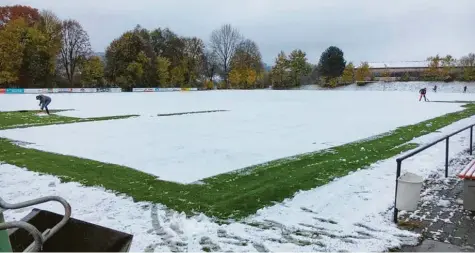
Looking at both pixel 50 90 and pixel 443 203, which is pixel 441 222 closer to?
pixel 443 203

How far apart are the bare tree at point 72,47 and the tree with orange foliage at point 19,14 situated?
626 cm

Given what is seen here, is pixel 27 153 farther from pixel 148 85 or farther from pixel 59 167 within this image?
pixel 148 85

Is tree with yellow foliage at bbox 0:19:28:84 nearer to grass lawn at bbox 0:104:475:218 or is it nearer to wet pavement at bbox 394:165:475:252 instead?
grass lawn at bbox 0:104:475:218

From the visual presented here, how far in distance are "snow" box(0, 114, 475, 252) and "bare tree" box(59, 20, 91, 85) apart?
248 feet

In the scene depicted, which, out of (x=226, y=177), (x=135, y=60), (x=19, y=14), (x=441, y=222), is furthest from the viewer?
(x=19, y=14)


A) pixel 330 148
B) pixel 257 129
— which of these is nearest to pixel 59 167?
pixel 330 148

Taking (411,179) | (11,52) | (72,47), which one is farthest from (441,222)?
(72,47)

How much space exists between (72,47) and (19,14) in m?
12.6

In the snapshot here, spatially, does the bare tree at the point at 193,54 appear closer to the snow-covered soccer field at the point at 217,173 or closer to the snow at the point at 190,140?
the snow at the point at 190,140

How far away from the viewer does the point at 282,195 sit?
22.1 feet

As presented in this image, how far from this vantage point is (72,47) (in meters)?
77.4

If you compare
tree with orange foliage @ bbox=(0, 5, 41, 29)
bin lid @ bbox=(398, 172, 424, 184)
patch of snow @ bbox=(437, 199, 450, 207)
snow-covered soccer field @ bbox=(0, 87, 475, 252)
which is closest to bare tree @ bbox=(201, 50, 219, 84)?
tree with orange foliage @ bbox=(0, 5, 41, 29)

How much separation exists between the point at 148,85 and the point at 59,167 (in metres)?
69.9

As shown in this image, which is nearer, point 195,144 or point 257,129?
point 195,144
